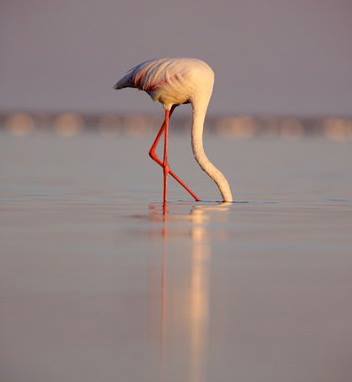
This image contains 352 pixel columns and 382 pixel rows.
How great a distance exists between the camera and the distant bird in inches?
409

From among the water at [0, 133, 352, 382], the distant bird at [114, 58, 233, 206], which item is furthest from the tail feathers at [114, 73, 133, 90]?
the water at [0, 133, 352, 382]

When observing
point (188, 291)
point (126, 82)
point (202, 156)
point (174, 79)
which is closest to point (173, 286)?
point (188, 291)

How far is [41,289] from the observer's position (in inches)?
227

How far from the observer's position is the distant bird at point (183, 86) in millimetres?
10383

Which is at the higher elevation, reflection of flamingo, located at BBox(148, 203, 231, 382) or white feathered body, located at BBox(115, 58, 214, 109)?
white feathered body, located at BBox(115, 58, 214, 109)

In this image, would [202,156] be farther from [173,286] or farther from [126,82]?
[173,286]

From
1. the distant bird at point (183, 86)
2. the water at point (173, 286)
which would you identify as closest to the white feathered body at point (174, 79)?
the distant bird at point (183, 86)

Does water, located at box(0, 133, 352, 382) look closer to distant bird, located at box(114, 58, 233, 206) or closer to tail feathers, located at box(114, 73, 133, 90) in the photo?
distant bird, located at box(114, 58, 233, 206)

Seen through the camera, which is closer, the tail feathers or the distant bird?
the distant bird

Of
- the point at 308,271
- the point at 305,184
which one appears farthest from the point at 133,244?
the point at 305,184

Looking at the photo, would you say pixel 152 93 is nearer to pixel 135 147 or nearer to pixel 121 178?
pixel 121 178

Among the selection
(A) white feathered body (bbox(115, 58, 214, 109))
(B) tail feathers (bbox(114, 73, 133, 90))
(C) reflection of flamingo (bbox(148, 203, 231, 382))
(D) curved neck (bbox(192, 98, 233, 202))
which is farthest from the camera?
(B) tail feathers (bbox(114, 73, 133, 90))

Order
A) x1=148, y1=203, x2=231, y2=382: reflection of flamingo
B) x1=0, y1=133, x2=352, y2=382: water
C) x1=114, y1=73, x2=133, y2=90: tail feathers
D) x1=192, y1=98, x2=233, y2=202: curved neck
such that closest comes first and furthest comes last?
x1=0, y1=133, x2=352, y2=382: water → x1=148, y1=203, x2=231, y2=382: reflection of flamingo → x1=192, y1=98, x2=233, y2=202: curved neck → x1=114, y1=73, x2=133, y2=90: tail feathers

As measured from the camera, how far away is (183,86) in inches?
410
